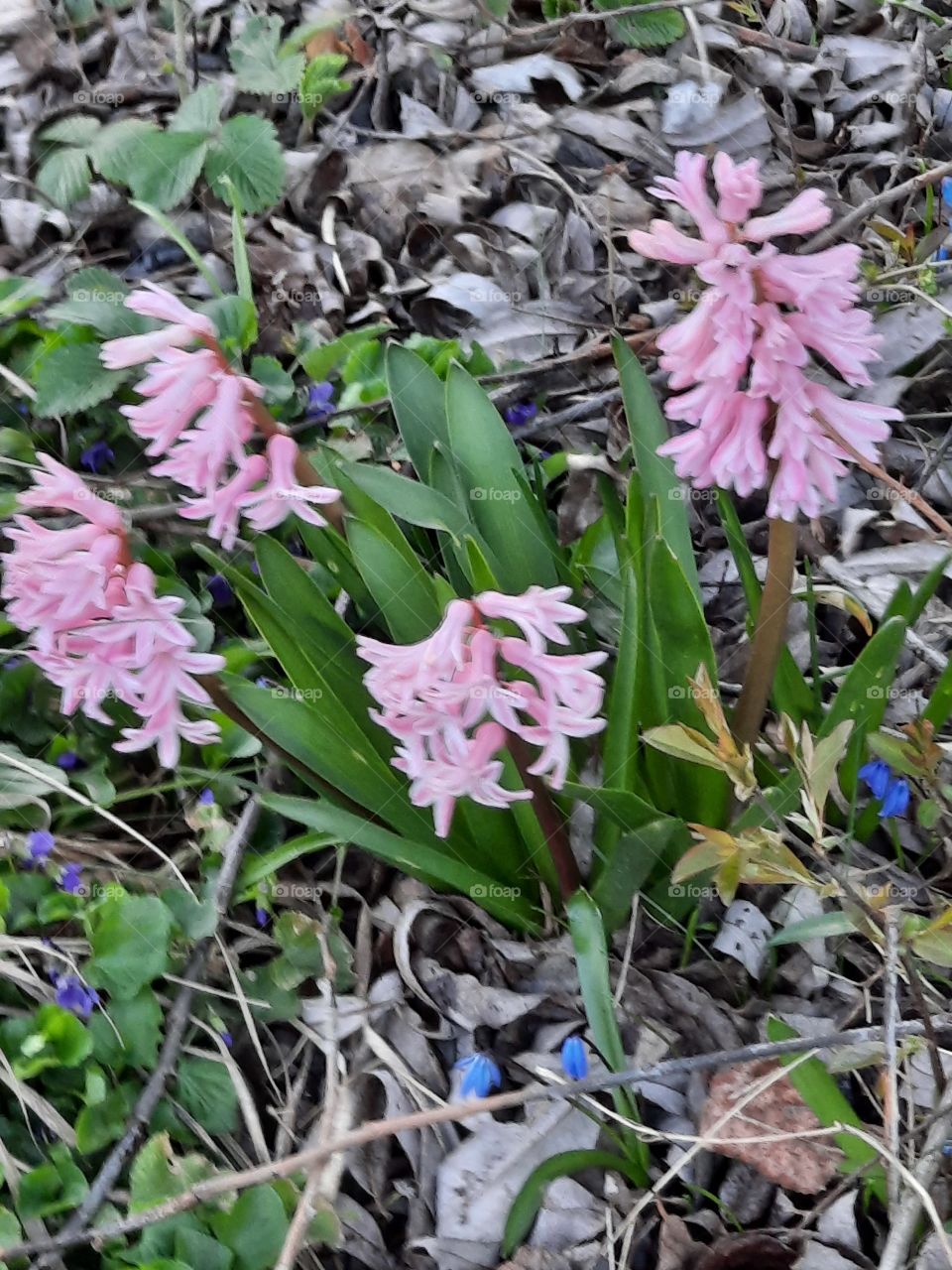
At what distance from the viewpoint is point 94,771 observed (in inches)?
72.7

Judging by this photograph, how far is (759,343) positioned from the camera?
120 centimetres

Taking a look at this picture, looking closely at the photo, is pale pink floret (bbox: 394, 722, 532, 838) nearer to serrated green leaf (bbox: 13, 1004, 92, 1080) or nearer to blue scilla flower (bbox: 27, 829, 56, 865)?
serrated green leaf (bbox: 13, 1004, 92, 1080)

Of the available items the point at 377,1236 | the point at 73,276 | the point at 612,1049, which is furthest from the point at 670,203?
the point at 377,1236

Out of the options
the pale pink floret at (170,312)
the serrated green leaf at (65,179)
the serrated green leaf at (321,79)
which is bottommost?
the serrated green leaf at (65,179)

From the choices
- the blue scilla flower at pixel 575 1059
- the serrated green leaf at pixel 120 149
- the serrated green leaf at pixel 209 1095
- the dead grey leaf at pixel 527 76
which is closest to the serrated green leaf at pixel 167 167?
the serrated green leaf at pixel 120 149

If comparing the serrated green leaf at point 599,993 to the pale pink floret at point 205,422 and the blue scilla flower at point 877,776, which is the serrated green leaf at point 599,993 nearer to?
the blue scilla flower at point 877,776

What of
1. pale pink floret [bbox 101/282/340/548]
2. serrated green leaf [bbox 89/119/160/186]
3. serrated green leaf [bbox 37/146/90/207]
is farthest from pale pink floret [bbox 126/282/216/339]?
serrated green leaf [bbox 37/146/90/207]

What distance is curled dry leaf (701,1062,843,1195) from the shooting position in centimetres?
140

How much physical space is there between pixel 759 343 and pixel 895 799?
2.37 feet

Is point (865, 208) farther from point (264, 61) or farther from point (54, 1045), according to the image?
point (54, 1045)

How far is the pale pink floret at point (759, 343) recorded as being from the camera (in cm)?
117

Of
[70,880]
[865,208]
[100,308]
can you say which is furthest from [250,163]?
[70,880]

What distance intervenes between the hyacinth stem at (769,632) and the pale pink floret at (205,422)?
0.54 metres

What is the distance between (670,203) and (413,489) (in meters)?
1.34
